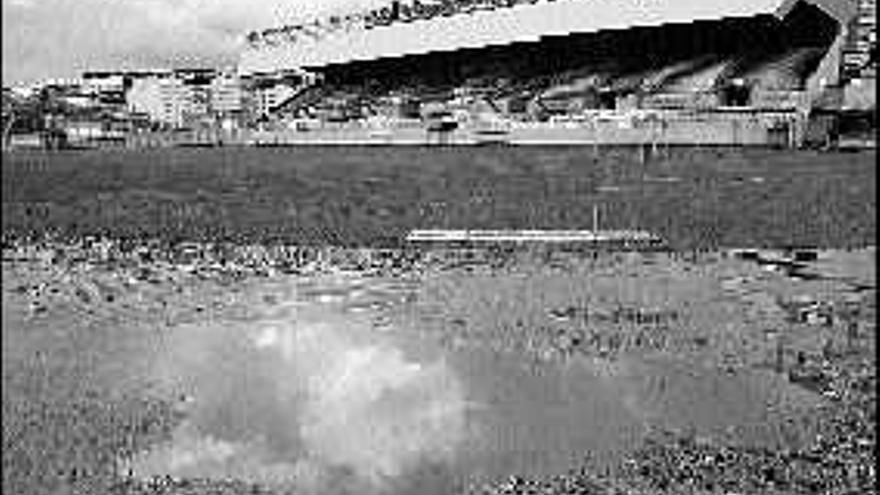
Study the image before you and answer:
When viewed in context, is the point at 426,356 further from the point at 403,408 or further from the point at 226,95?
the point at 226,95

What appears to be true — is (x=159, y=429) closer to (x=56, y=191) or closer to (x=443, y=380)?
(x=443, y=380)

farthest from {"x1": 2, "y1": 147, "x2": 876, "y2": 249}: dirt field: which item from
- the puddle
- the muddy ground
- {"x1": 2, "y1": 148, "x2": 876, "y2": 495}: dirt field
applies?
the puddle

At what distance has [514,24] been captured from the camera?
53.3 m

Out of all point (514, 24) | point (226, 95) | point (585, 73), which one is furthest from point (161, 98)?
point (585, 73)

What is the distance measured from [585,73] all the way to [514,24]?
3.76m

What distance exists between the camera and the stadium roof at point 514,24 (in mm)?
45281

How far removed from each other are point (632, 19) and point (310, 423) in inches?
1721

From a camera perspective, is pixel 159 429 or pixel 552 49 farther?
pixel 552 49

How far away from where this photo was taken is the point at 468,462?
5.55 meters

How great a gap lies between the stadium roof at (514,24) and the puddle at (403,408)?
37.8 meters

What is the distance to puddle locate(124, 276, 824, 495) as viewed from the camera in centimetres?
546

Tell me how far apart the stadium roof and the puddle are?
37791mm

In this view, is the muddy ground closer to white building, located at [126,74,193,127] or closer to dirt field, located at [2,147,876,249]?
dirt field, located at [2,147,876,249]

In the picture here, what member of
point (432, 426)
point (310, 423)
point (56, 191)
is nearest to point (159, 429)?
point (310, 423)
